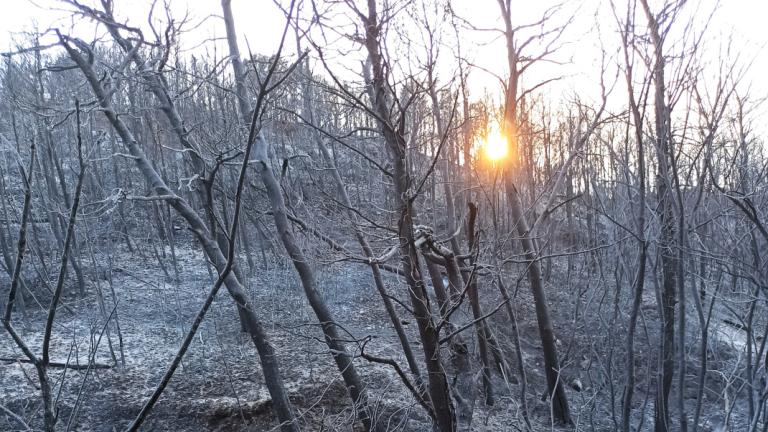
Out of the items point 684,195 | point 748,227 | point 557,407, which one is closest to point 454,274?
point 684,195

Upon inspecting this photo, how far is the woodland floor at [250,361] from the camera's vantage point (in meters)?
7.22

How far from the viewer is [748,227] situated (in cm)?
497

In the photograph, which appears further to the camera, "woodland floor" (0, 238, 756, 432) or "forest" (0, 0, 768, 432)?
"woodland floor" (0, 238, 756, 432)

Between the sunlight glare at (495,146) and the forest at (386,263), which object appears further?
the sunlight glare at (495,146)

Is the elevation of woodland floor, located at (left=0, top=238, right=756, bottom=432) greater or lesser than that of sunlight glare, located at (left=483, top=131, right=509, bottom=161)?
lesser

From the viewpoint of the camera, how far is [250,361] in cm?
909

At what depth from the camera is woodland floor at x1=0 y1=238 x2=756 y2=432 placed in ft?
23.7

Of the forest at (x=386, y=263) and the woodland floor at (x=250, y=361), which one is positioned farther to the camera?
the woodland floor at (x=250, y=361)

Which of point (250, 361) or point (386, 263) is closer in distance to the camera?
point (386, 263)

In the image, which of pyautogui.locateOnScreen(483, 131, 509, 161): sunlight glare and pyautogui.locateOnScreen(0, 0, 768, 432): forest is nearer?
pyautogui.locateOnScreen(0, 0, 768, 432): forest

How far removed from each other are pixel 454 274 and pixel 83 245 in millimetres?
10609

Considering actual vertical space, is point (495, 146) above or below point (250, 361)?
above

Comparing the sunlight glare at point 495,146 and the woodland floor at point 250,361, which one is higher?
the sunlight glare at point 495,146

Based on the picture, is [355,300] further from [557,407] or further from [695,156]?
[695,156]
